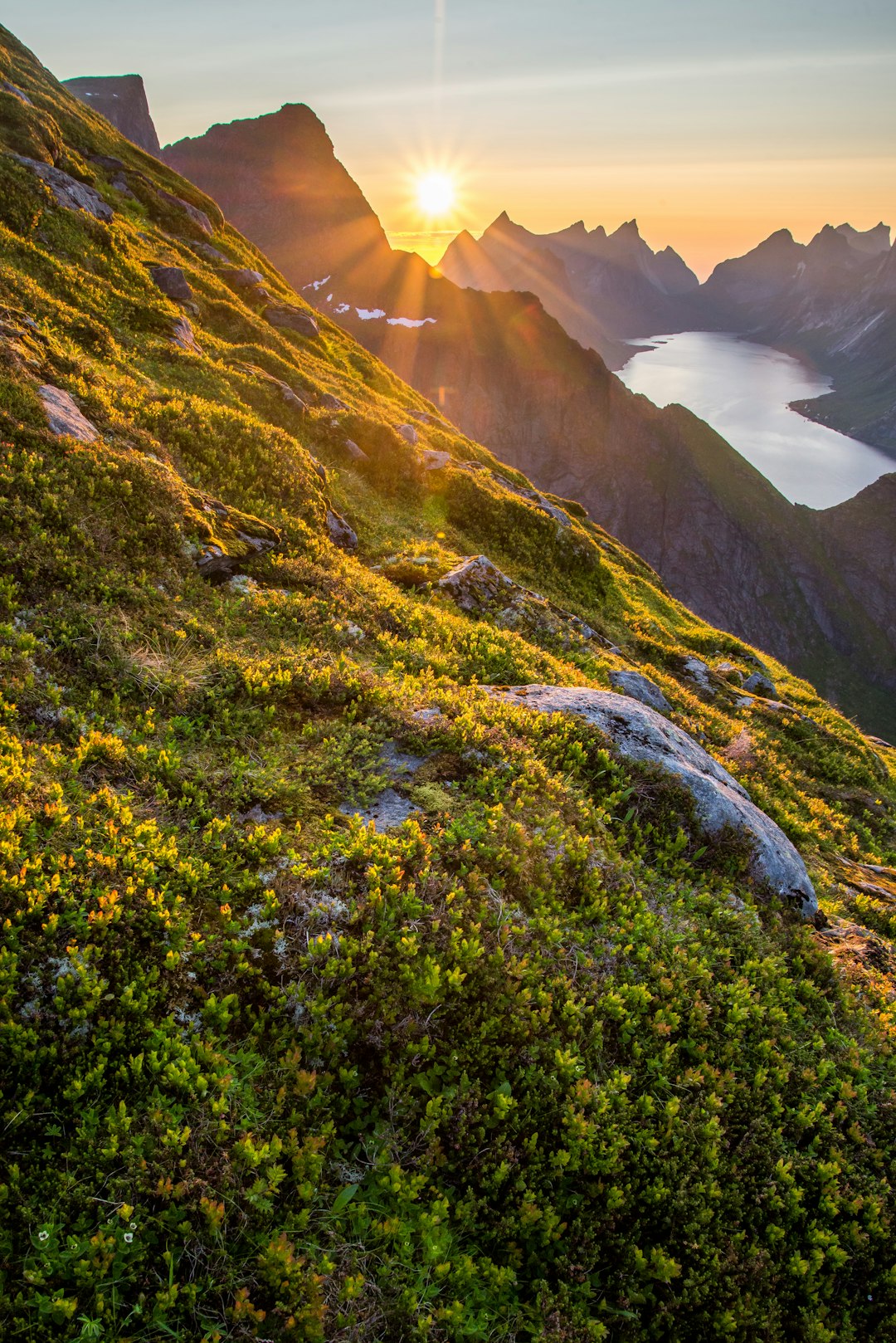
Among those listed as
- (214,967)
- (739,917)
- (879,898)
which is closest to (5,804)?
(214,967)

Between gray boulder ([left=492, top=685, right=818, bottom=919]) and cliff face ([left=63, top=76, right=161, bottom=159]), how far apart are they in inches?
8841

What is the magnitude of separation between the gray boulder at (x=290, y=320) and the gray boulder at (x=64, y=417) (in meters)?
29.1

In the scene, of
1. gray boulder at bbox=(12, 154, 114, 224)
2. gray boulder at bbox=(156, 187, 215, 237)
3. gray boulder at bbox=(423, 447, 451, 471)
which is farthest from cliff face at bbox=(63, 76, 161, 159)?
gray boulder at bbox=(423, 447, 451, 471)

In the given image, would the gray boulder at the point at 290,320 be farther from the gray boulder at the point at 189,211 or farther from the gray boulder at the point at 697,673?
the gray boulder at the point at 697,673

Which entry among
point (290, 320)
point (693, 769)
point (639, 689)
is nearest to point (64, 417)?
point (693, 769)

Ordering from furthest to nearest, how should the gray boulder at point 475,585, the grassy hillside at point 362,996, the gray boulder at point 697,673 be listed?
the gray boulder at point 697,673 < the gray boulder at point 475,585 < the grassy hillside at point 362,996

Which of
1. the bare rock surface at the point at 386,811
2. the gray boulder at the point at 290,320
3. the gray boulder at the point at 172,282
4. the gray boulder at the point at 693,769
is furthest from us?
the gray boulder at the point at 290,320

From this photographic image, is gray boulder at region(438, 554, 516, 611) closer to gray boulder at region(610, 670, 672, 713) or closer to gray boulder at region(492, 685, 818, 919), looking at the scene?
gray boulder at region(610, 670, 672, 713)

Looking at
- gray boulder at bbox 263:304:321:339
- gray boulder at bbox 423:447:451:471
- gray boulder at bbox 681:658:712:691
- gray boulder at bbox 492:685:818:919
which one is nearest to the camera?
gray boulder at bbox 492:685:818:919

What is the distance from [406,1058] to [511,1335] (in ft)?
6.29

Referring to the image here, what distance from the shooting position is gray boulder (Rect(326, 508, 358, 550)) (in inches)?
669

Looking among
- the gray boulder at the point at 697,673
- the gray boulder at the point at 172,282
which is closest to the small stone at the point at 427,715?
the gray boulder at the point at 697,673

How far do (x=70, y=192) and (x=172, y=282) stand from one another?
5.32m

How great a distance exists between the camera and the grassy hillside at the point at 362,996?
4332mm
